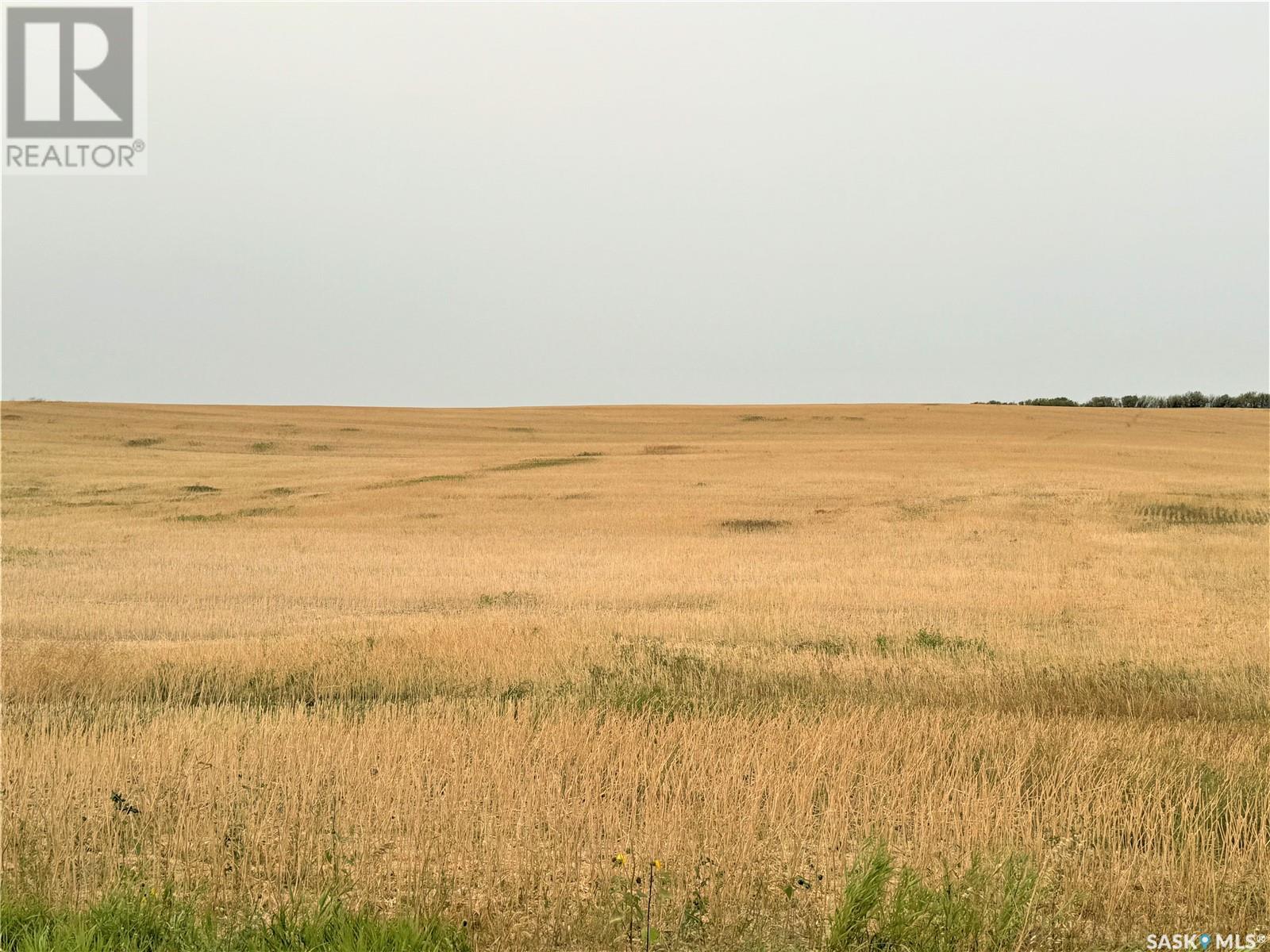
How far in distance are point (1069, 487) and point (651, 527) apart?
16987mm

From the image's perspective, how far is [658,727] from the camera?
9.13 meters

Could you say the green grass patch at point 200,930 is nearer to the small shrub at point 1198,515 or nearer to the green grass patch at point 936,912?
the green grass patch at point 936,912

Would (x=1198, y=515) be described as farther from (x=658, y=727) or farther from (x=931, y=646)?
(x=658, y=727)

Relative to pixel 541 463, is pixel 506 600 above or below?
below

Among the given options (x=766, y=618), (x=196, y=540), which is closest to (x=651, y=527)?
(x=196, y=540)

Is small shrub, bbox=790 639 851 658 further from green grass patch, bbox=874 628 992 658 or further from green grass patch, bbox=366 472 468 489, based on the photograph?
green grass patch, bbox=366 472 468 489

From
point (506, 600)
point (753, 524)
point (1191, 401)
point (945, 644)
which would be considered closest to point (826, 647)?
point (945, 644)

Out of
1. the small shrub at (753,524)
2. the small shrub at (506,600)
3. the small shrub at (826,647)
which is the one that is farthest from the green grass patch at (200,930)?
the small shrub at (753,524)

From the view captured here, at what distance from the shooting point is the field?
225 inches

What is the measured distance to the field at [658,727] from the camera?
5.71 m

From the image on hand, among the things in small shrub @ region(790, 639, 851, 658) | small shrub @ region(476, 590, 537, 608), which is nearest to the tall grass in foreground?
small shrub @ region(790, 639, 851, 658)

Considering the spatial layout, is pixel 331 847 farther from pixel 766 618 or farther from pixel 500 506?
pixel 500 506

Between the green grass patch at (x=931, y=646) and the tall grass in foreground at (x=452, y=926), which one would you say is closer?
the tall grass in foreground at (x=452, y=926)

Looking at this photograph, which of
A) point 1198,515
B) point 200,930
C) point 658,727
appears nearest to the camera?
point 200,930
